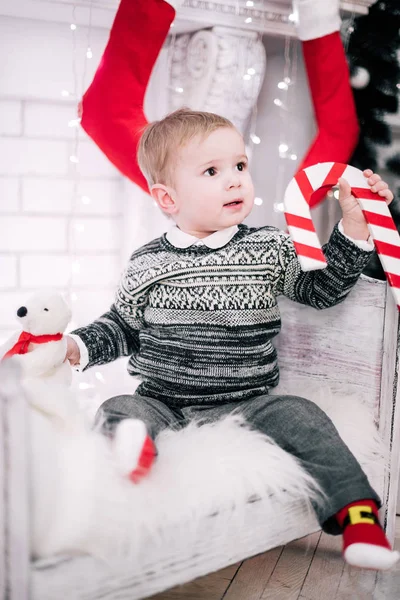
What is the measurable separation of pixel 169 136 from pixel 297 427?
62cm

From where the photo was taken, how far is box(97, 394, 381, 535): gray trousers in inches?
44.1

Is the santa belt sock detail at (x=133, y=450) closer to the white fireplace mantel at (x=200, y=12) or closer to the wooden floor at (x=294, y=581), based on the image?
the wooden floor at (x=294, y=581)

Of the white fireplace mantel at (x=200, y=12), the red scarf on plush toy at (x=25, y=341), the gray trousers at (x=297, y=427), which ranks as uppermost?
the white fireplace mantel at (x=200, y=12)

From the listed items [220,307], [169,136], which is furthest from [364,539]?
[169,136]

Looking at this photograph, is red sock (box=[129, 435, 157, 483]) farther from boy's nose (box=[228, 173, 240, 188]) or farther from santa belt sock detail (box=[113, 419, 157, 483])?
boy's nose (box=[228, 173, 240, 188])

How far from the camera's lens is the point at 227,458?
1.10 metres

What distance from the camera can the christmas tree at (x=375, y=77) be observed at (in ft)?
5.97

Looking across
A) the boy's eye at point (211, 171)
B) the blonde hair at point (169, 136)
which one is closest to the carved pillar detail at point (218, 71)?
the blonde hair at point (169, 136)

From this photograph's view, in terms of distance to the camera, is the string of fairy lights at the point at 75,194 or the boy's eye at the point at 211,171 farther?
the string of fairy lights at the point at 75,194

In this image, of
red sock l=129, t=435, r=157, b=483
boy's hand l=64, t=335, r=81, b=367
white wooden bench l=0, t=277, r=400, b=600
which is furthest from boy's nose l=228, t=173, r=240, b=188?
red sock l=129, t=435, r=157, b=483

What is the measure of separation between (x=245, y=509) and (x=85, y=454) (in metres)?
0.29

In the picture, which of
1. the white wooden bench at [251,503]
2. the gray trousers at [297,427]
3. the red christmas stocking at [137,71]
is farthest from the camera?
the red christmas stocking at [137,71]

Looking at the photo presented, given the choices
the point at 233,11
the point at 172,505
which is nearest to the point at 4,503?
the point at 172,505

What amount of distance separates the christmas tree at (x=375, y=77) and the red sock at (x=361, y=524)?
3.01 feet
